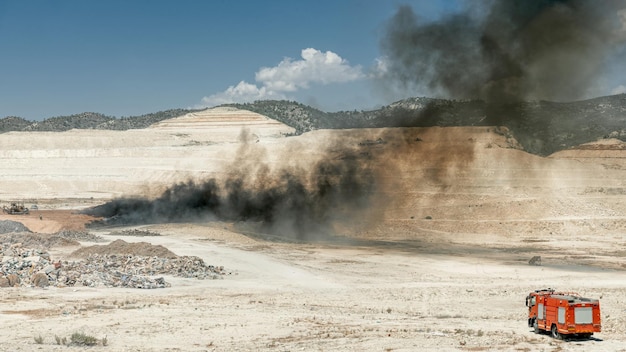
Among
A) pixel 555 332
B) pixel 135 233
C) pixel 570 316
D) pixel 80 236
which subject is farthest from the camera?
pixel 135 233

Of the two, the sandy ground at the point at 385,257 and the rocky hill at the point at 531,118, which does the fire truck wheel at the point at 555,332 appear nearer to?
the sandy ground at the point at 385,257

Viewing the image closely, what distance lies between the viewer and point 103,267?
4516 centimetres

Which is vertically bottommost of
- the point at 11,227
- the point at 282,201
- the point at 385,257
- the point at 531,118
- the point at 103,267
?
the point at 385,257

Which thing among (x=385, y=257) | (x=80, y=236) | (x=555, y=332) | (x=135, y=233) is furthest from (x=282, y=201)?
(x=555, y=332)

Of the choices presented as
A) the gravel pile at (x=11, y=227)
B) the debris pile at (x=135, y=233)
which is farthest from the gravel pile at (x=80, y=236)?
the debris pile at (x=135, y=233)

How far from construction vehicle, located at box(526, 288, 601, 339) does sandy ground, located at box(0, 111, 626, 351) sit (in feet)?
1.48

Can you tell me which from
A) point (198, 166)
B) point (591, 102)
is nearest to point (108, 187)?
point (198, 166)

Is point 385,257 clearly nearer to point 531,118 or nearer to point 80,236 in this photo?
point 80,236

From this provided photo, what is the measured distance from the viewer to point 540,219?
254ft

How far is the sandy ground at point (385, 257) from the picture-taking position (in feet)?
99.0

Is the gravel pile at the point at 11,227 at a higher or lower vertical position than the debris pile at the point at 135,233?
higher

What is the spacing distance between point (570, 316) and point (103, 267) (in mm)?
26053

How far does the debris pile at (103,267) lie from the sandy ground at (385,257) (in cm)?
147

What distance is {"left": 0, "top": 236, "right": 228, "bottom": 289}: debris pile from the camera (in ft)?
136
